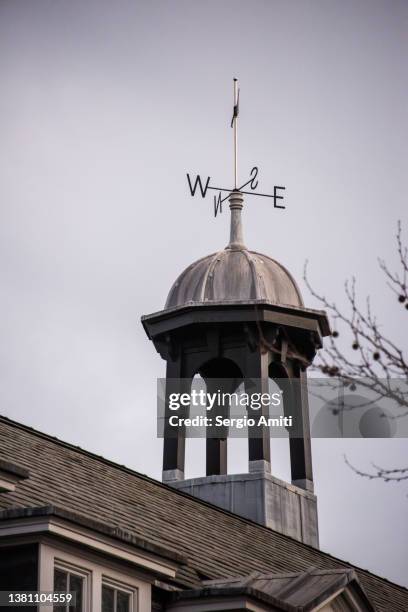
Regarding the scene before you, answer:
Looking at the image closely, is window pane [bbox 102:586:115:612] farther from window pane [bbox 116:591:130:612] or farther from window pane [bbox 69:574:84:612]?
window pane [bbox 69:574:84:612]

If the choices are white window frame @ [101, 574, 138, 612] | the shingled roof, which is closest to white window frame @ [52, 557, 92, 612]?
white window frame @ [101, 574, 138, 612]

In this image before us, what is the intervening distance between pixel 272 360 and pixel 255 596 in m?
13.0

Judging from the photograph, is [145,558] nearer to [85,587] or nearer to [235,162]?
[85,587]

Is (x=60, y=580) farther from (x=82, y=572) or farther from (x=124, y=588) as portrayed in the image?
(x=124, y=588)

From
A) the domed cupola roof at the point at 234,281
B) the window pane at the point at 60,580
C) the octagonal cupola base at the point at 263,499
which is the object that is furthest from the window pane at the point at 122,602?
the domed cupola roof at the point at 234,281

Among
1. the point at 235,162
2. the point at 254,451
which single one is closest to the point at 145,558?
the point at 254,451

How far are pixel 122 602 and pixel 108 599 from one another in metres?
0.32

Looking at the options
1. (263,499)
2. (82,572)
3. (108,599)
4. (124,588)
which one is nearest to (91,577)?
(82,572)

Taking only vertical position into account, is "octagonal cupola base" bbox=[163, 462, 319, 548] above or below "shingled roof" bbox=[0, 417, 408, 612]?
above

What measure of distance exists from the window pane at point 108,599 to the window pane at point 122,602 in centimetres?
10

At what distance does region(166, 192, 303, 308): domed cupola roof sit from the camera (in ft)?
93.1

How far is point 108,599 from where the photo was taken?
14922 mm

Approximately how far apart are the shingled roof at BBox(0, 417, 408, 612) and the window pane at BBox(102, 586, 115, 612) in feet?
2.00

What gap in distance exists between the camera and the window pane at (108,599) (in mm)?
14807
